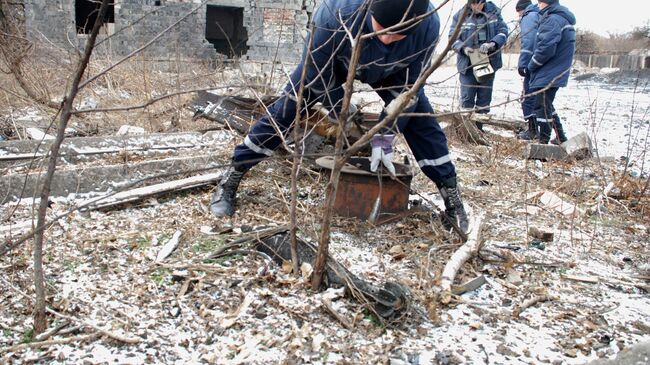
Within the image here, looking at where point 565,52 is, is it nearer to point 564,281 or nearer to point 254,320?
point 564,281

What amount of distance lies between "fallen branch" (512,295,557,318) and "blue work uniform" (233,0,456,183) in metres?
1.09

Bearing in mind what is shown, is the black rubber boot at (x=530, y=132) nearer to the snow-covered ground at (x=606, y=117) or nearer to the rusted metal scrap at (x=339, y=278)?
the snow-covered ground at (x=606, y=117)

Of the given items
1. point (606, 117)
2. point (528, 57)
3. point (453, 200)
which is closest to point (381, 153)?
point (453, 200)

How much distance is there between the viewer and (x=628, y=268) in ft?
10.9

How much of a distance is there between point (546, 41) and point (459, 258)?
15.5 feet

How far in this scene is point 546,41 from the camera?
676cm

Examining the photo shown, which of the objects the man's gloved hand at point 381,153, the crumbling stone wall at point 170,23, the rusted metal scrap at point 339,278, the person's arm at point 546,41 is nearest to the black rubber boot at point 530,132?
the person's arm at point 546,41

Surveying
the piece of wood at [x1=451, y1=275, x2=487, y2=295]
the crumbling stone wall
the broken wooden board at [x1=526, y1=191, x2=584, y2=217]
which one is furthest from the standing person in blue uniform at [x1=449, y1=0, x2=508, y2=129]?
the crumbling stone wall

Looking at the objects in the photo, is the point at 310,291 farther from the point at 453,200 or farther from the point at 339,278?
the point at 453,200

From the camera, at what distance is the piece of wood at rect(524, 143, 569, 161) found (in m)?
6.18

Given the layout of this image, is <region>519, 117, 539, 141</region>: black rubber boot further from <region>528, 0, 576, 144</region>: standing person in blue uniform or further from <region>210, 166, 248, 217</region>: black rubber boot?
<region>210, 166, 248, 217</region>: black rubber boot

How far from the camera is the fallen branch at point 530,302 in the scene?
8.61 feet

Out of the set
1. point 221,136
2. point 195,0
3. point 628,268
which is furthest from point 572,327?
point 195,0

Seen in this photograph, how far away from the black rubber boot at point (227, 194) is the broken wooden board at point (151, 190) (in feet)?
1.31
